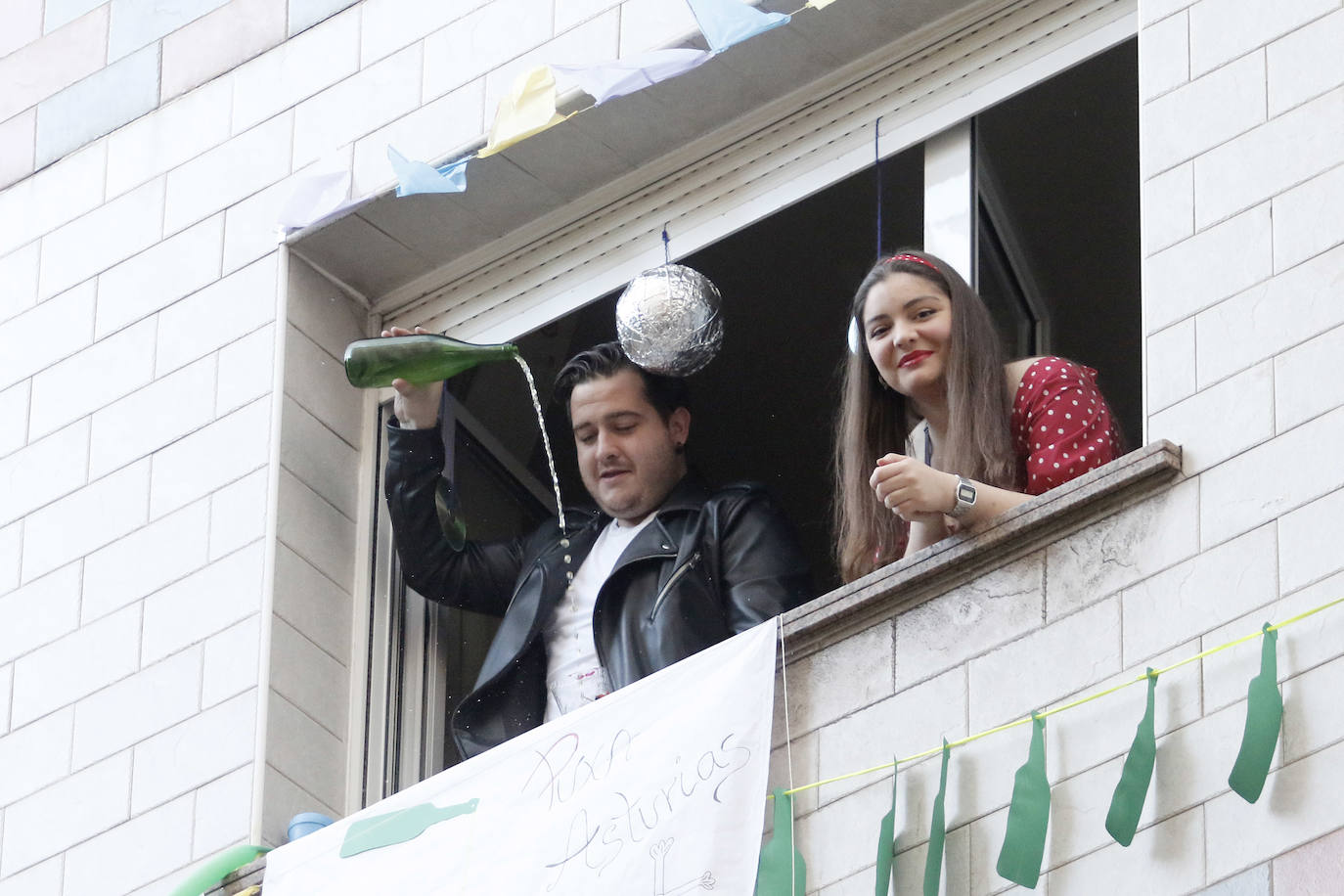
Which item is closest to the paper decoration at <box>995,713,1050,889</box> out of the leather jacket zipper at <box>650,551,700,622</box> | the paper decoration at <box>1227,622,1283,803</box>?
the paper decoration at <box>1227,622,1283,803</box>

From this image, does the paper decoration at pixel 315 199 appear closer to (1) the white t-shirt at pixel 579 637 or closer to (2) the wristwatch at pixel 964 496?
(1) the white t-shirt at pixel 579 637


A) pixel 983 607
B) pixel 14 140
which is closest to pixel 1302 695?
pixel 983 607

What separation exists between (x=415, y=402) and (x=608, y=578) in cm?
64

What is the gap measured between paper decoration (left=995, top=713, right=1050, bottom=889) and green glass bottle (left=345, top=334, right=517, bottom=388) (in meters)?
1.89

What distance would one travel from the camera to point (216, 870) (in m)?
5.27

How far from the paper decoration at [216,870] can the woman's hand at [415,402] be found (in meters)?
0.99

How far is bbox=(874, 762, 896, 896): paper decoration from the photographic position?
171 inches

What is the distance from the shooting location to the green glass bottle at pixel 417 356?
5.83 metres

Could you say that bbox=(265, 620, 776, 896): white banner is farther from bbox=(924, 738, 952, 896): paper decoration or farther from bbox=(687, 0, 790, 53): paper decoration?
bbox=(687, 0, 790, 53): paper decoration

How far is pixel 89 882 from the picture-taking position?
5629 mm

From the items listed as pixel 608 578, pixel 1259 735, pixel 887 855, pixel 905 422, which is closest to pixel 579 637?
pixel 608 578

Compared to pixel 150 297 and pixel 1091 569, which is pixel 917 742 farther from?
pixel 150 297

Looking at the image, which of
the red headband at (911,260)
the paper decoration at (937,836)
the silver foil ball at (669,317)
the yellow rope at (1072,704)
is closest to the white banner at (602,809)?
the yellow rope at (1072,704)

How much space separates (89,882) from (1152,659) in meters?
2.38
